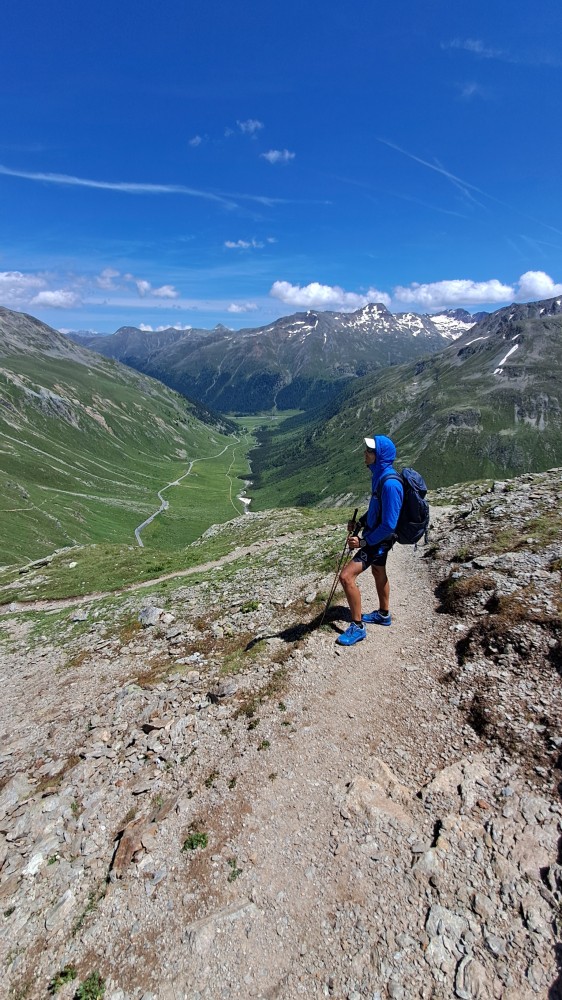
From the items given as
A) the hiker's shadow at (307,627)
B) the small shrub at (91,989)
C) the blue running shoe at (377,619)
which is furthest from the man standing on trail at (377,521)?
the small shrub at (91,989)

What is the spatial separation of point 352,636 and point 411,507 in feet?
18.2

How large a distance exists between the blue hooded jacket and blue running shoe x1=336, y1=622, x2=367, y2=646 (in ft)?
12.4

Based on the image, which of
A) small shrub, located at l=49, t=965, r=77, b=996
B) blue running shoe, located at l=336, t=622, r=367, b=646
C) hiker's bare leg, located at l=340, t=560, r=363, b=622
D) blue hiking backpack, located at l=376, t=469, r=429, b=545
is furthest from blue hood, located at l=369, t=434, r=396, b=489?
small shrub, located at l=49, t=965, r=77, b=996

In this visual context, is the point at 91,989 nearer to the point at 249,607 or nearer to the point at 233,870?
the point at 233,870

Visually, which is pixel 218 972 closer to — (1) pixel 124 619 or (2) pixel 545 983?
(2) pixel 545 983

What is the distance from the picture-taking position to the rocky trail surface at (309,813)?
26.3ft

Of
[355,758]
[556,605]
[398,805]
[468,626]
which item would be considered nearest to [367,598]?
[468,626]

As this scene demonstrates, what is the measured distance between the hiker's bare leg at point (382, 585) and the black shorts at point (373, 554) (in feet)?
1.10

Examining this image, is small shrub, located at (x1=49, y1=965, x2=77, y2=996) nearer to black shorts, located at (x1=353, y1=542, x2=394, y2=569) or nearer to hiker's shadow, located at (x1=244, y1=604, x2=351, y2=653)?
hiker's shadow, located at (x1=244, y1=604, x2=351, y2=653)

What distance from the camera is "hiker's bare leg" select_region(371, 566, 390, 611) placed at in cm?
1590

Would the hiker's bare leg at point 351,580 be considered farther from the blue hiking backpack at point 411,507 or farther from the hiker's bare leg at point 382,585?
the blue hiking backpack at point 411,507

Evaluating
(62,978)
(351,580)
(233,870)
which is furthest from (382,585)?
(62,978)

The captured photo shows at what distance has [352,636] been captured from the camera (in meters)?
16.6

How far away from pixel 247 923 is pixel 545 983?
5.20 m
